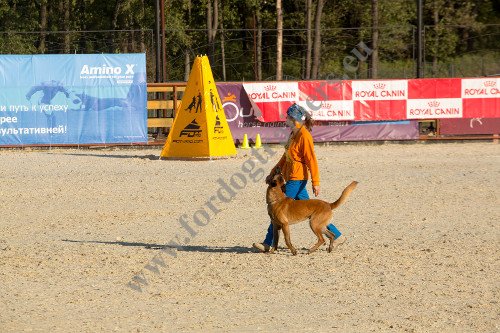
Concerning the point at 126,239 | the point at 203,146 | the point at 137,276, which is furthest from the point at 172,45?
the point at 137,276

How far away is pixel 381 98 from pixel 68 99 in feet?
26.9

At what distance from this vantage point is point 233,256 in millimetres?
11148

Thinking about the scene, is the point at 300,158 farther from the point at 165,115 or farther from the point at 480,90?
the point at 480,90

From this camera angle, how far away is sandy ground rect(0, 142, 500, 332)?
841 centimetres

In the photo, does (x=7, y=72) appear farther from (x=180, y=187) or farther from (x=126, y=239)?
(x=126, y=239)

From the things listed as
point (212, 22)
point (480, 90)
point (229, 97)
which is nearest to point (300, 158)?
point (229, 97)

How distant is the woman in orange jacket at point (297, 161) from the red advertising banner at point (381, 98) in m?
15.5

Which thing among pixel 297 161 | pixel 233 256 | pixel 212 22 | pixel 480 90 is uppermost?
pixel 212 22

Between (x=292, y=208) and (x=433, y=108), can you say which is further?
(x=433, y=108)

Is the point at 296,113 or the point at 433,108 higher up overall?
the point at 433,108

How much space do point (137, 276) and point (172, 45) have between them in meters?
29.3

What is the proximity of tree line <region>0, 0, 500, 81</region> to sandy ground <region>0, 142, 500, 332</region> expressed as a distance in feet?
43.6

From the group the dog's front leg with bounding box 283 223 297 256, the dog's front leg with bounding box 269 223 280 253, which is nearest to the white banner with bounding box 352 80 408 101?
the dog's front leg with bounding box 269 223 280 253

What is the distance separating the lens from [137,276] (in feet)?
33.1
